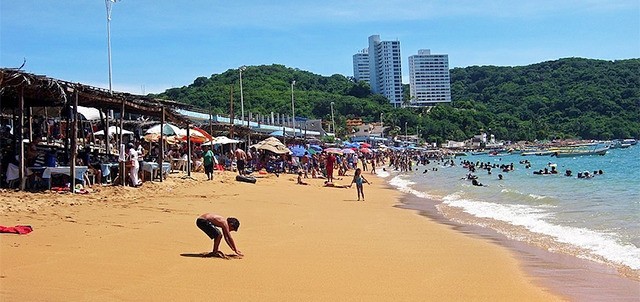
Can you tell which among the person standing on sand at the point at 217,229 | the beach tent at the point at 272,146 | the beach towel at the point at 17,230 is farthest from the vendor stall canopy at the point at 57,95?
the beach tent at the point at 272,146

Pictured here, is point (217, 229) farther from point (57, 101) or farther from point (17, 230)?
point (57, 101)

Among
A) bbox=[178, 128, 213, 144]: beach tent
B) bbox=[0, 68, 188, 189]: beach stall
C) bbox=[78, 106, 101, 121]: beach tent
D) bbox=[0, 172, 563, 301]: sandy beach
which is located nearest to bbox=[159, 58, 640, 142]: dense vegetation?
bbox=[178, 128, 213, 144]: beach tent

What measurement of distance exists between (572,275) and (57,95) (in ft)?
34.3

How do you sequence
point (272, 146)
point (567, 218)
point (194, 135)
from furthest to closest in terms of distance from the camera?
point (272, 146)
point (194, 135)
point (567, 218)

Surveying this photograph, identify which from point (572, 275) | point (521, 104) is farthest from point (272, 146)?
point (521, 104)

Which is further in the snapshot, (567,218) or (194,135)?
(194,135)

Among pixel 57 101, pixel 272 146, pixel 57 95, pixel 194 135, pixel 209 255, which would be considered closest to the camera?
pixel 209 255

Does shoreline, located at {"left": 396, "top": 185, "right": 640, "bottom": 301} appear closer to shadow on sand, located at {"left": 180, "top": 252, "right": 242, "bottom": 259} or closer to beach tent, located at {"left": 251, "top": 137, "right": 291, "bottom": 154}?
shadow on sand, located at {"left": 180, "top": 252, "right": 242, "bottom": 259}

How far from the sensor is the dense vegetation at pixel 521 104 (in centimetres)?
12800

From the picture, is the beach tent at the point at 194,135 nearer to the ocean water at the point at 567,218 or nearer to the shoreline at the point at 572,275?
the ocean water at the point at 567,218

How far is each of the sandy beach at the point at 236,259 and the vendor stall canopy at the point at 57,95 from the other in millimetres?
2068

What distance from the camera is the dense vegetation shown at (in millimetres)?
128000

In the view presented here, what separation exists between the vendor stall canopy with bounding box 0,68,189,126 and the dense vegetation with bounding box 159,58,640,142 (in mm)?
93616

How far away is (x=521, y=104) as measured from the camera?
153125 mm
